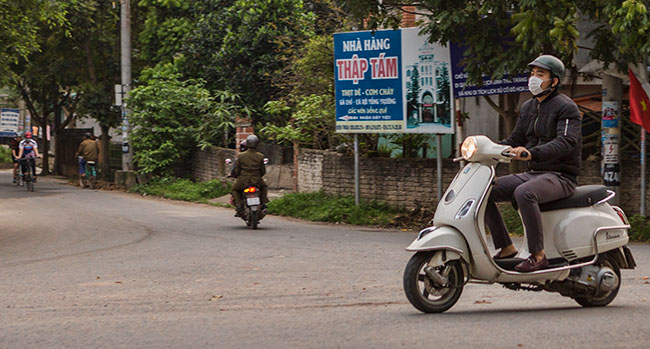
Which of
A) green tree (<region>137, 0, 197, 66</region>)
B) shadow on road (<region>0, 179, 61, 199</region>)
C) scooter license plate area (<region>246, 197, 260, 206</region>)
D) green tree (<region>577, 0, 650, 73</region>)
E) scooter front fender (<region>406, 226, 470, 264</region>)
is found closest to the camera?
scooter front fender (<region>406, 226, 470, 264</region>)

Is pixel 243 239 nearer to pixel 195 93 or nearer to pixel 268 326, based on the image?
pixel 268 326

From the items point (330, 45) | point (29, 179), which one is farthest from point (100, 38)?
point (330, 45)

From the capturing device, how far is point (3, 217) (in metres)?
18.9

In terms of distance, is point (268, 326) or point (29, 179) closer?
point (268, 326)

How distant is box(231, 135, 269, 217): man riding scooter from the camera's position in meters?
16.3

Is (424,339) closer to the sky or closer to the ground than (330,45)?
closer to the ground

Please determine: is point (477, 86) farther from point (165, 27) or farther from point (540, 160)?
point (165, 27)

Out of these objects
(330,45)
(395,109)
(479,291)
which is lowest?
(479,291)

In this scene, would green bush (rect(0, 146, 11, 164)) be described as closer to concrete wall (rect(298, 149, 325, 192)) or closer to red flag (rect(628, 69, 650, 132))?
concrete wall (rect(298, 149, 325, 192))

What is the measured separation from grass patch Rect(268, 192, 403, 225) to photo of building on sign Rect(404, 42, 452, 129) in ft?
5.96

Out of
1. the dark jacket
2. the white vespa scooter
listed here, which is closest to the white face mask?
the dark jacket

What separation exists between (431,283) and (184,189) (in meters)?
19.5

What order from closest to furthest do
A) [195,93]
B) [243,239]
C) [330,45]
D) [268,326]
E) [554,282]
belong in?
[268,326] < [554,282] < [243,239] < [330,45] < [195,93]

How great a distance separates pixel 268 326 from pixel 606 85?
1085 centimetres
